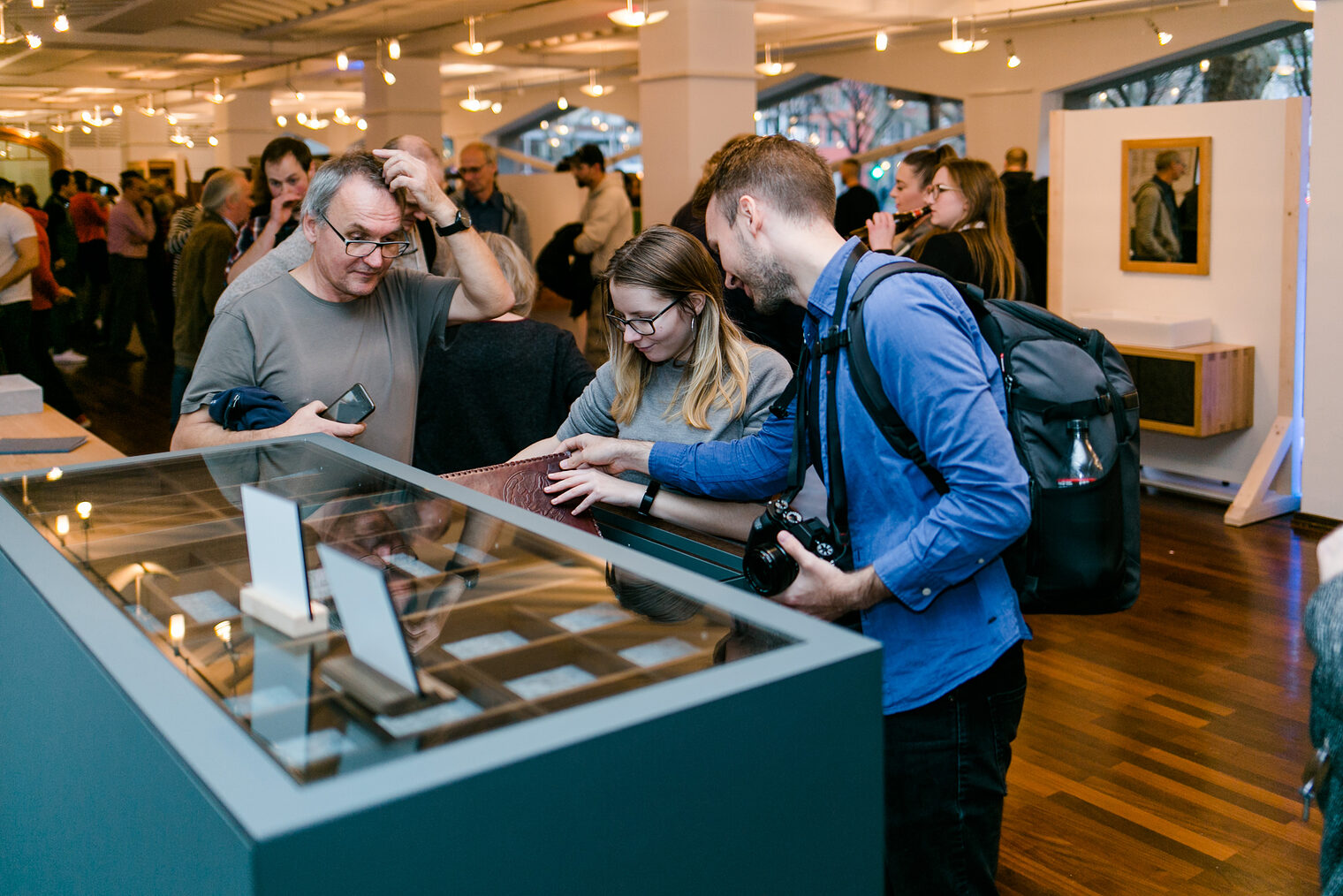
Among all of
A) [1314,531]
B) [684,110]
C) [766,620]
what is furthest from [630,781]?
[684,110]

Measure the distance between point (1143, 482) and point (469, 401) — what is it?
4.42 meters

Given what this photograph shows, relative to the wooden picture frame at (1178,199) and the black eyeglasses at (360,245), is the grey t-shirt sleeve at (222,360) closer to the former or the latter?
the black eyeglasses at (360,245)

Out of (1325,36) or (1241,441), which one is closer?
(1325,36)

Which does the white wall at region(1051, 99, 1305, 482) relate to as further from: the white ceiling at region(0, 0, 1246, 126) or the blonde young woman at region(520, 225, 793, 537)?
the white ceiling at region(0, 0, 1246, 126)

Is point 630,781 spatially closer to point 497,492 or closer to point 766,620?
point 766,620

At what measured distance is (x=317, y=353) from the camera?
244 centimetres

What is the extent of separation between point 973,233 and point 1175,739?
81.5 inches

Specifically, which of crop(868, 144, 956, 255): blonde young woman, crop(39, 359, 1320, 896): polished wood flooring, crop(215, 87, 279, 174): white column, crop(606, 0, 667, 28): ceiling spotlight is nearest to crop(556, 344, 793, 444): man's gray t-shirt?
crop(39, 359, 1320, 896): polished wood flooring

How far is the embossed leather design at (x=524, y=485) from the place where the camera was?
2.22 m

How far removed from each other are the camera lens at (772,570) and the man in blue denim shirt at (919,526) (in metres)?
0.02

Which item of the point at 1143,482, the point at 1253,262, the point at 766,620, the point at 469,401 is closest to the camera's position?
the point at 766,620

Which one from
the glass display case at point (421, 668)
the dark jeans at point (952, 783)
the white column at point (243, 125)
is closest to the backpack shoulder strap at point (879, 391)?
the dark jeans at point (952, 783)

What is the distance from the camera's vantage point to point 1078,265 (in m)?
6.62

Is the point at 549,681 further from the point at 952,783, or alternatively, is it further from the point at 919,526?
the point at 952,783
